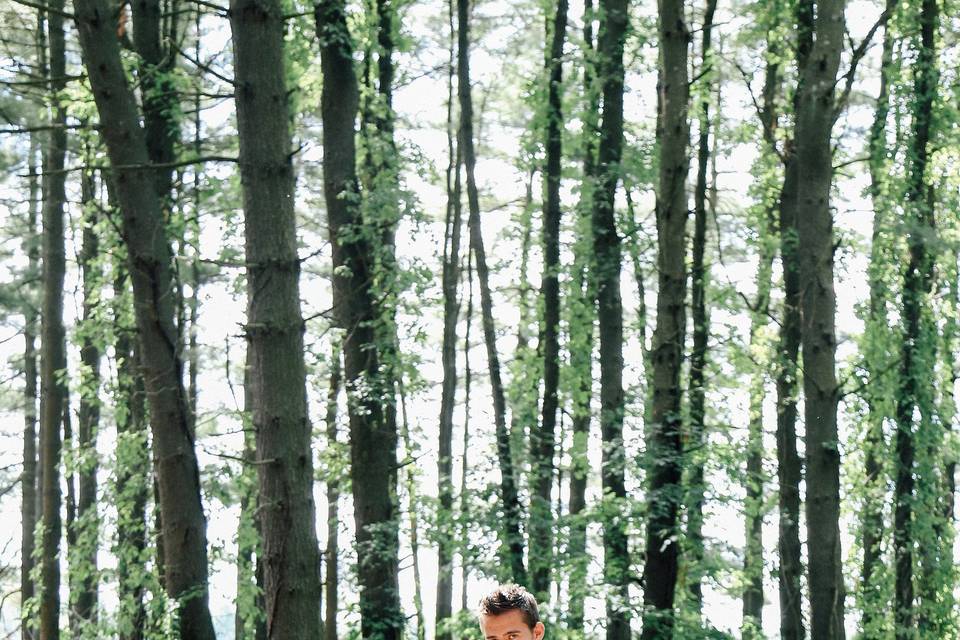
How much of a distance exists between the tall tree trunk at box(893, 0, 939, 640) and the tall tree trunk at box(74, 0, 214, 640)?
885 centimetres

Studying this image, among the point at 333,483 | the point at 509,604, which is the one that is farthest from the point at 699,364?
the point at 509,604

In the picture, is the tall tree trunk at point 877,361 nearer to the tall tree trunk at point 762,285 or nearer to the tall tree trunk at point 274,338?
the tall tree trunk at point 762,285

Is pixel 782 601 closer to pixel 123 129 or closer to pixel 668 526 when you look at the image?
pixel 668 526

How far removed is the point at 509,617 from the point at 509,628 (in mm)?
35

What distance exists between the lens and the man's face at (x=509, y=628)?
13.1 ft

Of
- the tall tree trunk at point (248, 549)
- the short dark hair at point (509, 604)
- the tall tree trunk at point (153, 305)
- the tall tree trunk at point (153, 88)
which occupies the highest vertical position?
the tall tree trunk at point (153, 88)

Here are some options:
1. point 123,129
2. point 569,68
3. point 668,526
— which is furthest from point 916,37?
point 123,129

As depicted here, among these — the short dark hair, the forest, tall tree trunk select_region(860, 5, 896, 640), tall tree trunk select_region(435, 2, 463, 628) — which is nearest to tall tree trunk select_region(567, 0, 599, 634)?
the forest

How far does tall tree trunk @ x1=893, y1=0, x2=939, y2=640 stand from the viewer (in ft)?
49.9

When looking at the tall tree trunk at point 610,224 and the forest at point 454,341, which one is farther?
the tall tree trunk at point 610,224

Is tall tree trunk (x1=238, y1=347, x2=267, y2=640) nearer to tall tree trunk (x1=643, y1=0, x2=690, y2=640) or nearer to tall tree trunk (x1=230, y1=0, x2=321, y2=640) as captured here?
tall tree trunk (x1=643, y1=0, x2=690, y2=640)

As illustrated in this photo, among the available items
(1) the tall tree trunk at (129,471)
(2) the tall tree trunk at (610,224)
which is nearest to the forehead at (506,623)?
(1) the tall tree trunk at (129,471)

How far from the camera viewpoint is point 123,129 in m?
9.25

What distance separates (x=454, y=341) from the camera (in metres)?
14.9
